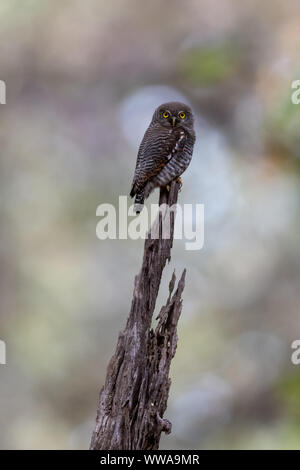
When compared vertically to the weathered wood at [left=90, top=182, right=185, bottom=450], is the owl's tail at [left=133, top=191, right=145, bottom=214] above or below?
above

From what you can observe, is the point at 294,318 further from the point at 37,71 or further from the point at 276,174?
the point at 37,71

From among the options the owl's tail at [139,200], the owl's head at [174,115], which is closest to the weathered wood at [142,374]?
the owl's tail at [139,200]

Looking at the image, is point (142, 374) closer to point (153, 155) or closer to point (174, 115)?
point (153, 155)

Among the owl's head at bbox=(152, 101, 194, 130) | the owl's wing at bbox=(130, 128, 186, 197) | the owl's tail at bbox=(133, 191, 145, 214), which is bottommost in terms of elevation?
the owl's tail at bbox=(133, 191, 145, 214)

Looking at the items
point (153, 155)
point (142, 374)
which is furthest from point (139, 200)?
point (142, 374)

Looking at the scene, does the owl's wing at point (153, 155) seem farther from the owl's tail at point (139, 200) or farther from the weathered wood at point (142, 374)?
the weathered wood at point (142, 374)

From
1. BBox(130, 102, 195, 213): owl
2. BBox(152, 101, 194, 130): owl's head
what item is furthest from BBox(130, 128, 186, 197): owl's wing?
BBox(152, 101, 194, 130): owl's head

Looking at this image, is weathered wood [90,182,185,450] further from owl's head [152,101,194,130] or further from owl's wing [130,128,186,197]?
owl's head [152,101,194,130]
